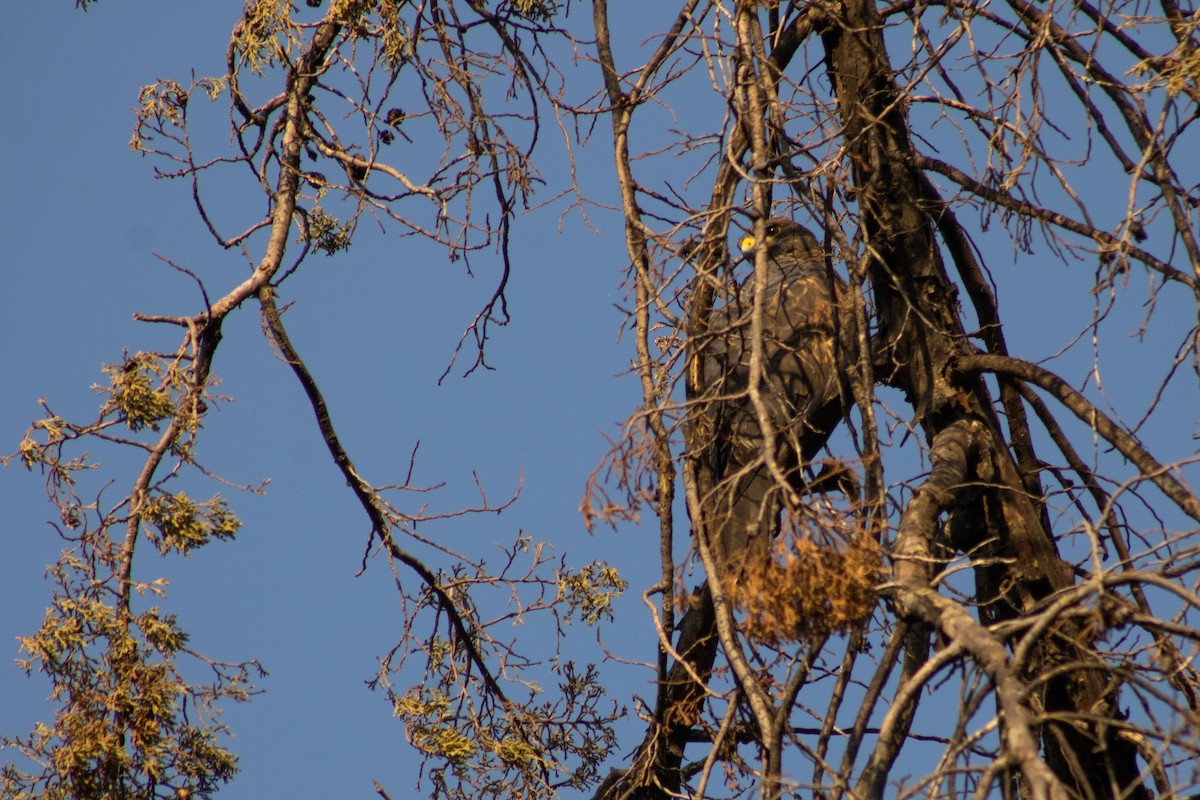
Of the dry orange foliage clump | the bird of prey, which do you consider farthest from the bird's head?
the dry orange foliage clump

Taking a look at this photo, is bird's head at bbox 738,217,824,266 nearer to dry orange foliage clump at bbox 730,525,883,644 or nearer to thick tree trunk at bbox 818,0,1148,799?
thick tree trunk at bbox 818,0,1148,799

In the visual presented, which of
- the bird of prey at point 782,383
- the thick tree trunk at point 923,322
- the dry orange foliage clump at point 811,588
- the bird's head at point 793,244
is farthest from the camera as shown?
the bird's head at point 793,244

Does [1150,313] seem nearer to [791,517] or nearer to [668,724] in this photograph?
[791,517]

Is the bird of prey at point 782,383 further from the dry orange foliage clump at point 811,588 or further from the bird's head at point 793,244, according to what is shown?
the dry orange foliage clump at point 811,588

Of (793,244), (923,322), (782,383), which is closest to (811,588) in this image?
(923,322)

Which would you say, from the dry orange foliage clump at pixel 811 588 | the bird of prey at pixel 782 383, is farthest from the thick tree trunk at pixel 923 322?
the dry orange foliage clump at pixel 811 588

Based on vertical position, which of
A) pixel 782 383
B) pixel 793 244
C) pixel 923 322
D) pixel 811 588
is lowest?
pixel 811 588

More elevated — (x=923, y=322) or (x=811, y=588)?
(x=923, y=322)

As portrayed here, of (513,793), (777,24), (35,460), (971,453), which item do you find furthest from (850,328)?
(35,460)

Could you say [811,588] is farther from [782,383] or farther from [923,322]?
[782,383]

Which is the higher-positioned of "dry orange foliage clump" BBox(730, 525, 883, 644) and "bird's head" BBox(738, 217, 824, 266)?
"bird's head" BBox(738, 217, 824, 266)

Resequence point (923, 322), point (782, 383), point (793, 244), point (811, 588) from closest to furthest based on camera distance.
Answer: point (811, 588)
point (923, 322)
point (782, 383)
point (793, 244)

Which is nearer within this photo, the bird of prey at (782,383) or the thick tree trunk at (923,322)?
the thick tree trunk at (923,322)

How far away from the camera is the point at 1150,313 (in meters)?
2.72
